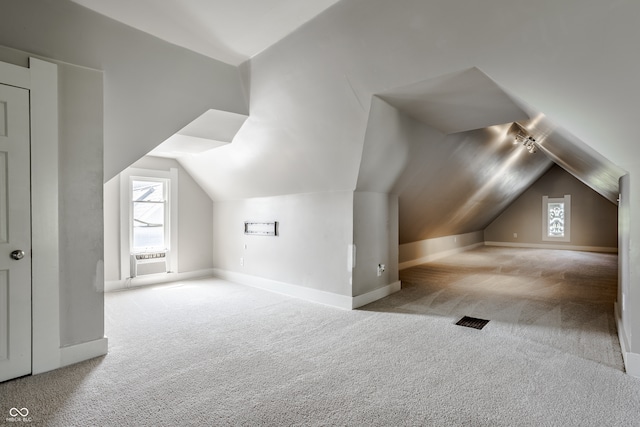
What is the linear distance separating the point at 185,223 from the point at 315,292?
307 cm

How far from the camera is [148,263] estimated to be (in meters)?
5.62

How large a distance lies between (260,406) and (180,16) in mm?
3075

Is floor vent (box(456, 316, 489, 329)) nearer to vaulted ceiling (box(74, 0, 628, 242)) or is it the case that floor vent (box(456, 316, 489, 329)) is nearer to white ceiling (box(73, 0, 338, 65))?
vaulted ceiling (box(74, 0, 628, 242))

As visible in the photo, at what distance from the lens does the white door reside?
2.37 metres

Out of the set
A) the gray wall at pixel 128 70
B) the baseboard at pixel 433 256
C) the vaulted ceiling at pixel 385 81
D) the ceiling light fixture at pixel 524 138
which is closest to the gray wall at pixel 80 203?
the gray wall at pixel 128 70

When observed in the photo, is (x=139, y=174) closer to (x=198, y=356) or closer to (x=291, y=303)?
(x=291, y=303)

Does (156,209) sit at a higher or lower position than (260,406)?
higher

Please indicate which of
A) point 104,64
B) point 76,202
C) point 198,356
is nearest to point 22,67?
point 104,64

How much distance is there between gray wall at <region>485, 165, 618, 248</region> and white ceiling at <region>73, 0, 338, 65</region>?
10.7 metres

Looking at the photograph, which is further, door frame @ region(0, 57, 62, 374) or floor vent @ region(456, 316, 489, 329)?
floor vent @ region(456, 316, 489, 329)

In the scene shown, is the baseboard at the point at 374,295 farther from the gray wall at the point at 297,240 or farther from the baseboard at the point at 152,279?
the baseboard at the point at 152,279

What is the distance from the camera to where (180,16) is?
2750 mm

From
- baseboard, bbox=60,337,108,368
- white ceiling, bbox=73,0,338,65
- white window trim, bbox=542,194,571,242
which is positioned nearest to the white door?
baseboard, bbox=60,337,108,368

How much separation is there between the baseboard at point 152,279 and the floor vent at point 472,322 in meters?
4.70
